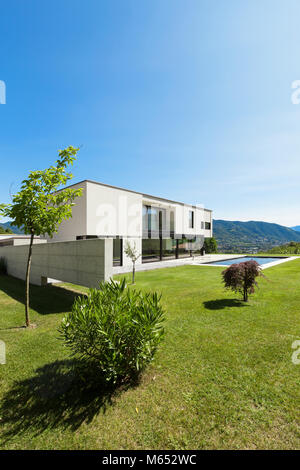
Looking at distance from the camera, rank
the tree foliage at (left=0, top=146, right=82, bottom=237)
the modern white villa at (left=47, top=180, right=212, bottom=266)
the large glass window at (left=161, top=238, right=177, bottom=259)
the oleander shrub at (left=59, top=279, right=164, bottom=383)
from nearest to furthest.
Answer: the oleander shrub at (left=59, top=279, right=164, bottom=383) → the tree foliage at (left=0, top=146, right=82, bottom=237) → the modern white villa at (left=47, top=180, right=212, bottom=266) → the large glass window at (left=161, top=238, right=177, bottom=259)

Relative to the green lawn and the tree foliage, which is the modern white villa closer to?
the tree foliage

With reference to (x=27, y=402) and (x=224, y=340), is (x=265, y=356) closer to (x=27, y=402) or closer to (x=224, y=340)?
(x=224, y=340)

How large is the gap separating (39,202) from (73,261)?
399cm

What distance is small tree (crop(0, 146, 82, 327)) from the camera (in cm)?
620

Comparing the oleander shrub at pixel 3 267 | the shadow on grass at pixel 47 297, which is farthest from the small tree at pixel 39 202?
the oleander shrub at pixel 3 267

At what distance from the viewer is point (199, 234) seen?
32.9 meters

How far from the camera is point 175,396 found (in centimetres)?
329

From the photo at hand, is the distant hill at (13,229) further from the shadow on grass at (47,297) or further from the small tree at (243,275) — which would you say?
the small tree at (243,275)

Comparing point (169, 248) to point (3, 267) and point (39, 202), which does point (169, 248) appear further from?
point (39, 202)

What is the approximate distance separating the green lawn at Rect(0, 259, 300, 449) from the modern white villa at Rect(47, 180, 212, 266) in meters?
13.0

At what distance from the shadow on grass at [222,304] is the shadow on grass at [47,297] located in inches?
207

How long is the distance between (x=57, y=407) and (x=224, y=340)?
3.64 metres

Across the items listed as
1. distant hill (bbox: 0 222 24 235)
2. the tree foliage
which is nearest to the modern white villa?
distant hill (bbox: 0 222 24 235)
